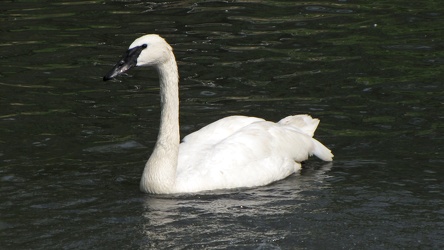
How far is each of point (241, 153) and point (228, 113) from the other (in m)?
2.46

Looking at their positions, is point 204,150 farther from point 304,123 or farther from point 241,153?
point 304,123

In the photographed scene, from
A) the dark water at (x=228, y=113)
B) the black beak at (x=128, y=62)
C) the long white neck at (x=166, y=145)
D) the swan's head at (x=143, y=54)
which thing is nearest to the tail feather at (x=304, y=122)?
the dark water at (x=228, y=113)

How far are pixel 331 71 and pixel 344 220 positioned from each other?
Result: 5468mm

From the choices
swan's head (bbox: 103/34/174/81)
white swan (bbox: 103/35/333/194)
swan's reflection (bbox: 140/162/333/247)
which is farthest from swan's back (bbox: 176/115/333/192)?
swan's head (bbox: 103/34/174/81)

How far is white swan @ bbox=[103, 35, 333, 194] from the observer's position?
1105cm

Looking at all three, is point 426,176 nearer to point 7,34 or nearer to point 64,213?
point 64,213

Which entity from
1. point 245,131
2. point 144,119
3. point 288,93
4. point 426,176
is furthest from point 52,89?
point 426,176

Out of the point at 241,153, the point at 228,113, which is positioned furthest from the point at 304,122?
the point at 228,113

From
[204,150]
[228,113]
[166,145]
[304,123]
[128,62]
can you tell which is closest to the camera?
[128,62]

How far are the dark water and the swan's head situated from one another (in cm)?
126

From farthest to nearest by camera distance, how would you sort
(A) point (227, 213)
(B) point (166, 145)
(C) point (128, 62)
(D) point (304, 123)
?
1. (D) point (304, 123)
2. (B) point (166, 145)
3. (C) point (128, 62)
4. (A) point (227, 213)

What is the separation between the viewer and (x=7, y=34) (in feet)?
59.5

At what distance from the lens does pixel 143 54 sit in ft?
36.0

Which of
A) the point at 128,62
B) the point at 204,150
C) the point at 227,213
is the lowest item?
the point at 227,213
